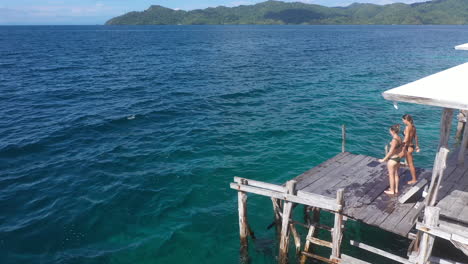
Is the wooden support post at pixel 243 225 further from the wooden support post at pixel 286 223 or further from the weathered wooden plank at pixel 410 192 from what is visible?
the weathered wooden plank at pixel 410 192

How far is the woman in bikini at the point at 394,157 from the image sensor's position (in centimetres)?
1032

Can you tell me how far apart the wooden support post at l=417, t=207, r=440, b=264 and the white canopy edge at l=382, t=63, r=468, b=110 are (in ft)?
8.36

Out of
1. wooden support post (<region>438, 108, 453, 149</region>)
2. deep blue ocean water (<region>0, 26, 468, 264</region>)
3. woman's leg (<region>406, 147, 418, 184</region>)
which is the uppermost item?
wooden support post (<region>438, 108, 453, 149</region>)

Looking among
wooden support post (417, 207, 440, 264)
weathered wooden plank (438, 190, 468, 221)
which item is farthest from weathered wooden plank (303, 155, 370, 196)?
wooden support post (417, 207, 440, 264)

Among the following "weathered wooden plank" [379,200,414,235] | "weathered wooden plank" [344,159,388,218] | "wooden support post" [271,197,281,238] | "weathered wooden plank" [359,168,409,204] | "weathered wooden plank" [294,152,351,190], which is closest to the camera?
"weathered wooden plank" [379,200,414,235]

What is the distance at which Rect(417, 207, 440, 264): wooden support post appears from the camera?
7.77m

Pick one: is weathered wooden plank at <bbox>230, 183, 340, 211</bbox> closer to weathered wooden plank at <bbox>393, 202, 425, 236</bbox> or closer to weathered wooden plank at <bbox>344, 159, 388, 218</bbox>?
weathered wooden plank at <bbox>344, 159, 388, 218</bbox>

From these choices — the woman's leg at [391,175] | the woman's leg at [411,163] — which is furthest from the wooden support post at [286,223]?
the woman's leg at [411,163]

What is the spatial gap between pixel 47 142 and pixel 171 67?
3374 centimetres

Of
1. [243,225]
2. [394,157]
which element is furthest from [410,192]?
[243,225]

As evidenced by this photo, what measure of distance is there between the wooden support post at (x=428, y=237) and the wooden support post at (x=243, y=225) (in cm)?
547

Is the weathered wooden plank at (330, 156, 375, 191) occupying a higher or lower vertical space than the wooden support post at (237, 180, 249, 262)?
higher

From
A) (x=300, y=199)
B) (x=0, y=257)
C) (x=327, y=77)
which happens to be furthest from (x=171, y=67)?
(x=300, y=199)

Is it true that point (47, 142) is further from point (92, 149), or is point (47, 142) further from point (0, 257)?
point (0, 257)
